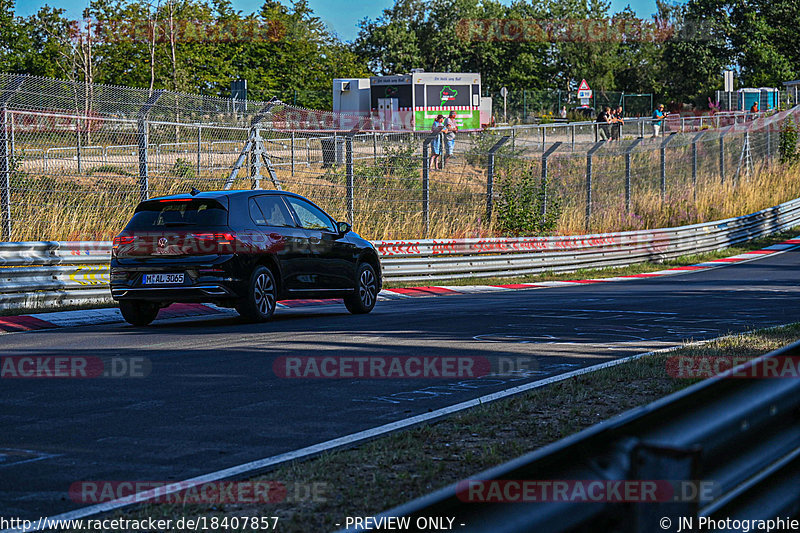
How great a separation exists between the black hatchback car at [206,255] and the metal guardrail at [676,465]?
912 cm

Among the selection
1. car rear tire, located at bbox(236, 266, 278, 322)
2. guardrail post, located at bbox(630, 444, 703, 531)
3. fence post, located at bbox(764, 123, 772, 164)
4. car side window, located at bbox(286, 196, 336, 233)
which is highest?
fence post, located at bbox(764, 123, 772, 164)

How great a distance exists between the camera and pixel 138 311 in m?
12.5

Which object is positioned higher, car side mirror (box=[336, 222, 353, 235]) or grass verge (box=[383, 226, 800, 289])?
car side mirror (box=[336, 222, 353, 235])

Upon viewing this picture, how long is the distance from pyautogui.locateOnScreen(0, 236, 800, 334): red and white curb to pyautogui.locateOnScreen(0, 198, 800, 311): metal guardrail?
58 cm

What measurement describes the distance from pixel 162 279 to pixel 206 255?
0.57 metres

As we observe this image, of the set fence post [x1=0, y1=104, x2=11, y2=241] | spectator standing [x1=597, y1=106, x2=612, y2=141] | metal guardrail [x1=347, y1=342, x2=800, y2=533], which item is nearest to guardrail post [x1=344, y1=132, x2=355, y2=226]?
fence post [x1=0, y1=104, x2=11, y2=241]

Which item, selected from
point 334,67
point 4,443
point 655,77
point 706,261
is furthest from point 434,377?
point 655,77

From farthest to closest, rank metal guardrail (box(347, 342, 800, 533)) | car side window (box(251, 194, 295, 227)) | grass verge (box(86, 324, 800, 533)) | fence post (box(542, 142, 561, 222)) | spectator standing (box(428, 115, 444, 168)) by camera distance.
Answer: fence post (box(542, 142, 561, 222))
spectator standing (box(428, 115, 444, 168))
car side window (box(251, 194, 295, 227))
grass verge (box(86, 324, 800, 533))
metal guardrail (box(347, 342, 800, 533))

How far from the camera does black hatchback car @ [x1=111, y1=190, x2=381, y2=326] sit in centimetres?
1188

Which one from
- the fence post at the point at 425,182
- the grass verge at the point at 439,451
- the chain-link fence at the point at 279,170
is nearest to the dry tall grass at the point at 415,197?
the chain-link fence at the point at 279,170

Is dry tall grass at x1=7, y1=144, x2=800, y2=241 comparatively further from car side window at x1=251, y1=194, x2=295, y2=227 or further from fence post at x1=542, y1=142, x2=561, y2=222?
car side window at x1=251, y1=194, x2=295, y2=227

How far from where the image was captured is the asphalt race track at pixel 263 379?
5.54 m

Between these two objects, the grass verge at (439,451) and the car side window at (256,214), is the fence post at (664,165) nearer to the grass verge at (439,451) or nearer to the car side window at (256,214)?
the car side window at (256,214)

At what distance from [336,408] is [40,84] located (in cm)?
1044
